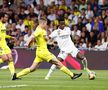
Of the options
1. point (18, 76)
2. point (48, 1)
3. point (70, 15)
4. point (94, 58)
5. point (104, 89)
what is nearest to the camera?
point (104, 89)

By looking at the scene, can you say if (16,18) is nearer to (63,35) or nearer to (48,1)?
(48,1)

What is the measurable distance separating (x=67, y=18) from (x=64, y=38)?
8942 mm

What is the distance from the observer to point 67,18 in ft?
102

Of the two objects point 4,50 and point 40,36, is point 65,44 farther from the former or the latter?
point 40,36

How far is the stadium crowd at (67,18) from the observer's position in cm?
3005

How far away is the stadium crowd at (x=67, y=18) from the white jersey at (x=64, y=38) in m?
7.06

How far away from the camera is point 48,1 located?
111 feet

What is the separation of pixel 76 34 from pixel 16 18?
14.0ft

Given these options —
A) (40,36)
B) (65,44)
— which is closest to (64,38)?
(65,44)

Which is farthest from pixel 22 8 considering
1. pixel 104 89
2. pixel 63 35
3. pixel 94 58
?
pixel 104 89

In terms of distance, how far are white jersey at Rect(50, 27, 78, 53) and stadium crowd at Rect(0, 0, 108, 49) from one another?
7058 mm

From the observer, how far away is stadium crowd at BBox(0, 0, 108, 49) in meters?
30.0

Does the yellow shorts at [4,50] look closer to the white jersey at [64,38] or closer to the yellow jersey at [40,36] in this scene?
the white jersey at [64,38]

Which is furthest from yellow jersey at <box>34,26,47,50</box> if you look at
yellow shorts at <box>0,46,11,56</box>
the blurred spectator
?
the blurred spectator
